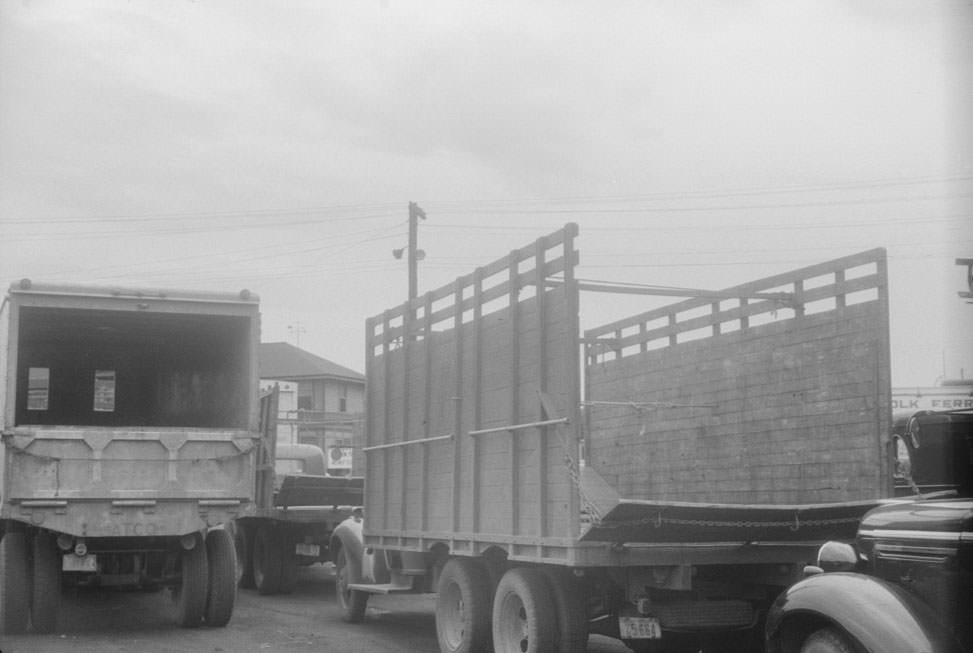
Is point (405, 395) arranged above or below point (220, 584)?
above

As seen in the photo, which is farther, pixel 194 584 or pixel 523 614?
pixel 194 584

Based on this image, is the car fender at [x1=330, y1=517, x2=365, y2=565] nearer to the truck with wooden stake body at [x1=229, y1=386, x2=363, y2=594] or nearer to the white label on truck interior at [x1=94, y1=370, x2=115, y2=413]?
the truck with wooden stake body at [x1=229, y1=386, x2=363, y2=594]

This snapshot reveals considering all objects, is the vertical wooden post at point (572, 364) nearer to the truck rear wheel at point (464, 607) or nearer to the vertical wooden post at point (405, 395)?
the truck rear wheel at point (464, 607)

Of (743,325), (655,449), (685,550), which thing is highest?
(743,325)

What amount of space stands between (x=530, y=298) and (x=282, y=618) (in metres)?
6.52

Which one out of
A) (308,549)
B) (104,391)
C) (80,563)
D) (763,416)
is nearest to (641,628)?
(763,416)

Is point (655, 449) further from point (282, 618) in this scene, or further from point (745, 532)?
point (282, 618)

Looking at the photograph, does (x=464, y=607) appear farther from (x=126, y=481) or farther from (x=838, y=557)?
(x=838, y=557)

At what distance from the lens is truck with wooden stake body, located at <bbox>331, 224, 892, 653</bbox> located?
8.55 meters

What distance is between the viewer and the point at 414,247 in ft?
116

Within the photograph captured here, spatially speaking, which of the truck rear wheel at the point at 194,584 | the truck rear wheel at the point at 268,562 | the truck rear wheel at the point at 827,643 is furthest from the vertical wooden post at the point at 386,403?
the truck rear wheel at the point at 827,643

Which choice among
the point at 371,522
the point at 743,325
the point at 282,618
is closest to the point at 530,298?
the point at 743,325

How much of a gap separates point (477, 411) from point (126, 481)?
4142 millimetres

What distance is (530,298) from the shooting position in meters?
9.38
